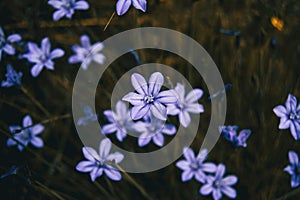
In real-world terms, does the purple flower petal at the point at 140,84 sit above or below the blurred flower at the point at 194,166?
above

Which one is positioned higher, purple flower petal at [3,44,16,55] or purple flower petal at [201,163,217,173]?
purple flower petal at [3,44,16,55]

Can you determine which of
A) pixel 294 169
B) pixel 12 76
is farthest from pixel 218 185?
pixel 12 76

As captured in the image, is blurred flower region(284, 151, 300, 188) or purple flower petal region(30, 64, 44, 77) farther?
purple flower petal region(30, 64, 44, 77)

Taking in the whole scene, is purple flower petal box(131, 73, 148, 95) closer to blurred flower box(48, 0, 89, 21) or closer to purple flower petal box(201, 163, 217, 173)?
purple flower petal box(201, 163, 217, 173)

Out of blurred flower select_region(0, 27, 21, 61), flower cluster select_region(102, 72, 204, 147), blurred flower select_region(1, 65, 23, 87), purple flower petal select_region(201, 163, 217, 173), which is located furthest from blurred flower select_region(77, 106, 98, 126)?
purple flower petal select_region(201, 163, 217, 173)

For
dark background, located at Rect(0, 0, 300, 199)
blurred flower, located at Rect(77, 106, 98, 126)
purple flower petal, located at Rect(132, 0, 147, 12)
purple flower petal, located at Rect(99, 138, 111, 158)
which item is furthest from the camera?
dark background, located at Rect(0, 0, 300, 199)

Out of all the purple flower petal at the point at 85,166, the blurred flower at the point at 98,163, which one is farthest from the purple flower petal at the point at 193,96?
the purple flower petal at the point at 85,166

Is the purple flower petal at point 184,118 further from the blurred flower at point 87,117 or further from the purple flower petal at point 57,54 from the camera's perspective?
the purple flower petal at point 57,54
